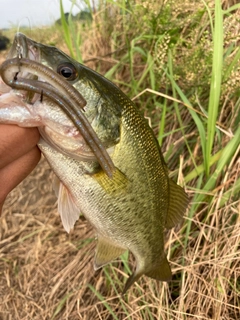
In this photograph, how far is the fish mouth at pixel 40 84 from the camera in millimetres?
787

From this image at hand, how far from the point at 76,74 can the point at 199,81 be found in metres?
0.93

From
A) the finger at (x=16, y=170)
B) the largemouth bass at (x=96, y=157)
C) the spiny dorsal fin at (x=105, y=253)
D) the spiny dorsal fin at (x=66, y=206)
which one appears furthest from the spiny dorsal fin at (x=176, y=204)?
the finger at (x=16, y=170)

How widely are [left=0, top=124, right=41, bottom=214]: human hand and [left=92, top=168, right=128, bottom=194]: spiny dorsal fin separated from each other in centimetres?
21

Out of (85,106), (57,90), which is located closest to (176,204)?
(85,106)

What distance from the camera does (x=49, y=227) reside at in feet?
7.41

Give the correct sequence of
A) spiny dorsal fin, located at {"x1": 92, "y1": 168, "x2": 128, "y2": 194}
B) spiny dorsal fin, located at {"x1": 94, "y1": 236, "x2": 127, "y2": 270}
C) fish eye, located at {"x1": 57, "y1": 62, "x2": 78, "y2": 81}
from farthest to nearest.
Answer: spiny dorsal fin, located at {"x1": 94, "y1": 236, "x2": 127, "y2": 270} → spiny dorsal fin, located at {"x1": 92, "y1": 168, "x2": 128, "y2": 194} → fish eye, located at {"x1": 57, "y1": 62, "x2": 78, "y2": 81}

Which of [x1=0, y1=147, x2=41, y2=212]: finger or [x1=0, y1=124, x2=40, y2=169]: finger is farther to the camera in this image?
[x1=0, y1=147, x2=41, y2=212]: finger

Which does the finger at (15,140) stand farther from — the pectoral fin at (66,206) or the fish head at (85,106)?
the pectoral fin at (66,206)

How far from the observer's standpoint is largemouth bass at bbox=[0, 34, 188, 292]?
2.82 ft

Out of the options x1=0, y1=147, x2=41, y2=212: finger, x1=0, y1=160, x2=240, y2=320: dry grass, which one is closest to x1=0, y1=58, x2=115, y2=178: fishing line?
x1=0, y1=147, x2=41, y2=212: finger

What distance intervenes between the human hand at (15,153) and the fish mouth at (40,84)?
0.35 ft

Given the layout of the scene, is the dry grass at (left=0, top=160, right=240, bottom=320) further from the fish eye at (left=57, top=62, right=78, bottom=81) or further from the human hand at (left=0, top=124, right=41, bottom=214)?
the fish eye at (left=57, top=62, right=78, bottom=81)

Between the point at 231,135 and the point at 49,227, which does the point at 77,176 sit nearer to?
the point at 231,135

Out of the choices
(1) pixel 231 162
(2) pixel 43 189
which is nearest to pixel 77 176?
(1) pixel 231 162
